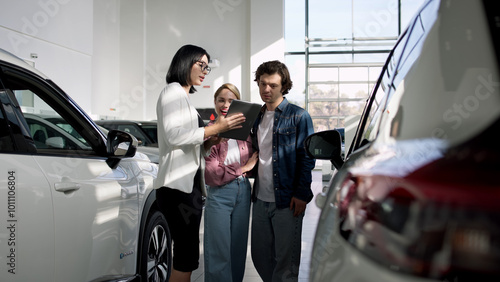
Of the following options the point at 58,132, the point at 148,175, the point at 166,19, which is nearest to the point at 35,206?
the point at 58,132

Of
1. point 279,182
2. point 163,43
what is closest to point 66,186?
point 279,182

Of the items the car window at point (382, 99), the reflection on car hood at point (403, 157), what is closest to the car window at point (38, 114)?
the car window at point (382, 99)

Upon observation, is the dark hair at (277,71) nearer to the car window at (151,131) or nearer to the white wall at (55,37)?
the car window at (151,131)

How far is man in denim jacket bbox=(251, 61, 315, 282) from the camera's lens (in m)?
2.79

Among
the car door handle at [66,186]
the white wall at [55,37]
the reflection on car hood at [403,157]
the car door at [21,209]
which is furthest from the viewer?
the white wall at [55,37]

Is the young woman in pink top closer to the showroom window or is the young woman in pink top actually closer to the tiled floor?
the tiled floor

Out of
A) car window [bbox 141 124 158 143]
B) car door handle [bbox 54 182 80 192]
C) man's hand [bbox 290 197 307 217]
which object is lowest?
man's hand [bbox 290 197 307 217]

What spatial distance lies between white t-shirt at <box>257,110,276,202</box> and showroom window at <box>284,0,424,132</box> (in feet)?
42.3

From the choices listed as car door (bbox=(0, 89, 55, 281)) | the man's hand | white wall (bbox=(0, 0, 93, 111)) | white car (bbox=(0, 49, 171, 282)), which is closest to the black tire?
white car (bbox=(0, 49, 171, 282))

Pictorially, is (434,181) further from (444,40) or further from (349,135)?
(349,135)

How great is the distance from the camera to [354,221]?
775 mm

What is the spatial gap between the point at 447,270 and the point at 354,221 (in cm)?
19

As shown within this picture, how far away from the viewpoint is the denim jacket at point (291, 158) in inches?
109

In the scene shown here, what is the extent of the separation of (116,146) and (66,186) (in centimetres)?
57
